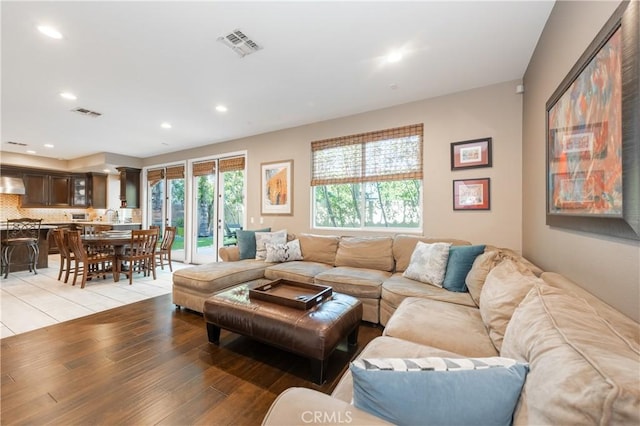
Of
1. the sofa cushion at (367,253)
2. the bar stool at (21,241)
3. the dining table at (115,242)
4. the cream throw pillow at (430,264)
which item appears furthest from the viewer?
the bar stool at (21,241)

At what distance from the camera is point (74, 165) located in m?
7.52

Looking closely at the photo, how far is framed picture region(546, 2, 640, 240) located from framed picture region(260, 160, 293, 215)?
12.1 ft

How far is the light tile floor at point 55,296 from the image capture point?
9.78ft

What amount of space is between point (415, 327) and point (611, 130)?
1.45 metres

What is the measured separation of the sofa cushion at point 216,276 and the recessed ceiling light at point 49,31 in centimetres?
251

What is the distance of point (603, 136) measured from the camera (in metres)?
1.27

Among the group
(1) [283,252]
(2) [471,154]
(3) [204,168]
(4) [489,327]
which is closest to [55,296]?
(1) [283,252]

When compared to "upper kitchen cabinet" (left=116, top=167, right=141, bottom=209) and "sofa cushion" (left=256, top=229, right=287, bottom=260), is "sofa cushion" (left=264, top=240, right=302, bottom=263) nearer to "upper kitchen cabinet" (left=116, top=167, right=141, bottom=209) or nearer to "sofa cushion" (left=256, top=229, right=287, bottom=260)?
"sofa cushion" (left=256, top=229, right=287, bottom=260)

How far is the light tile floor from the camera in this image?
2.98 metres

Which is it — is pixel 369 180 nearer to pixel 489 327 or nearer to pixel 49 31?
pixel 489 327

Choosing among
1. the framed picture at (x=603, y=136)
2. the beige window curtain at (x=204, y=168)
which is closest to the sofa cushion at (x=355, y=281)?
the framed picture at (x=603, y=136)

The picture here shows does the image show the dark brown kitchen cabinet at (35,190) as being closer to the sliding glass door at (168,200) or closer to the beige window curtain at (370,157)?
the sliding glass door at (168,200)

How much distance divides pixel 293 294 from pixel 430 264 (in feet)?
4.77

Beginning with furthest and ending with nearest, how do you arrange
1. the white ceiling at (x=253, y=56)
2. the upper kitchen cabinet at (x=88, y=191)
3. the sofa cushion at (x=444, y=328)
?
1. the upper kitchen cabinet at (x=88, y=191)
2. the white ceiling at (x=253, y=56)
3. the sofa cushion at (x=444, y=328)
